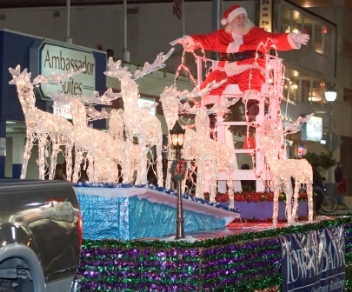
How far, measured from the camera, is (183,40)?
15016mm

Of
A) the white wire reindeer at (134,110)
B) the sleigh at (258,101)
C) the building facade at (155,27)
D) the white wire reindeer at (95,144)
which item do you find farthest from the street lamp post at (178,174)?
the building facade at (155,27)

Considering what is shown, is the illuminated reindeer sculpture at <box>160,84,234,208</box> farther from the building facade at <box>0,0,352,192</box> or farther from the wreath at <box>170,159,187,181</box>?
the building facade at <box>0,0,352,192</box>

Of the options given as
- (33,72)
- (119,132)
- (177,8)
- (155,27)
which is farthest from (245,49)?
(155,27)

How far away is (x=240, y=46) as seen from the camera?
14.9m

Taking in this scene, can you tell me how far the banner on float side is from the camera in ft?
36.2

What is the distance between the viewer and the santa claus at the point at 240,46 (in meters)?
14.7

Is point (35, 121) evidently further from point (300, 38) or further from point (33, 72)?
point (33, 72)

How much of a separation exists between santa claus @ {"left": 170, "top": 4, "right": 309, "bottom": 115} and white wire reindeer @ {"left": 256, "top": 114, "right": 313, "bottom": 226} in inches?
33.5

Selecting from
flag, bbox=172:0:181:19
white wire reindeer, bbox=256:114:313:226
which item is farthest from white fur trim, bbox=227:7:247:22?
flag, bbox=172:0:181:19

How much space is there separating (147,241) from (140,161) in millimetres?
2263

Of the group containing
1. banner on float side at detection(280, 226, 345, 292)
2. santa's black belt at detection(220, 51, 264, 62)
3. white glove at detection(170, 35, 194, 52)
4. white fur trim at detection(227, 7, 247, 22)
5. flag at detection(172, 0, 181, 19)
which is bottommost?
banner on float side at detection(280, 226, 345, 292)

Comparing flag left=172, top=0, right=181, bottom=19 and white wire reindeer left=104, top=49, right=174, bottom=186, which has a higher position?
flag left=172, top=0, right=181, bottom=19

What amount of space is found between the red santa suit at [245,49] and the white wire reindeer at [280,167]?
0.83m

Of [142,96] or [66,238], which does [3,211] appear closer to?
[66,238]
